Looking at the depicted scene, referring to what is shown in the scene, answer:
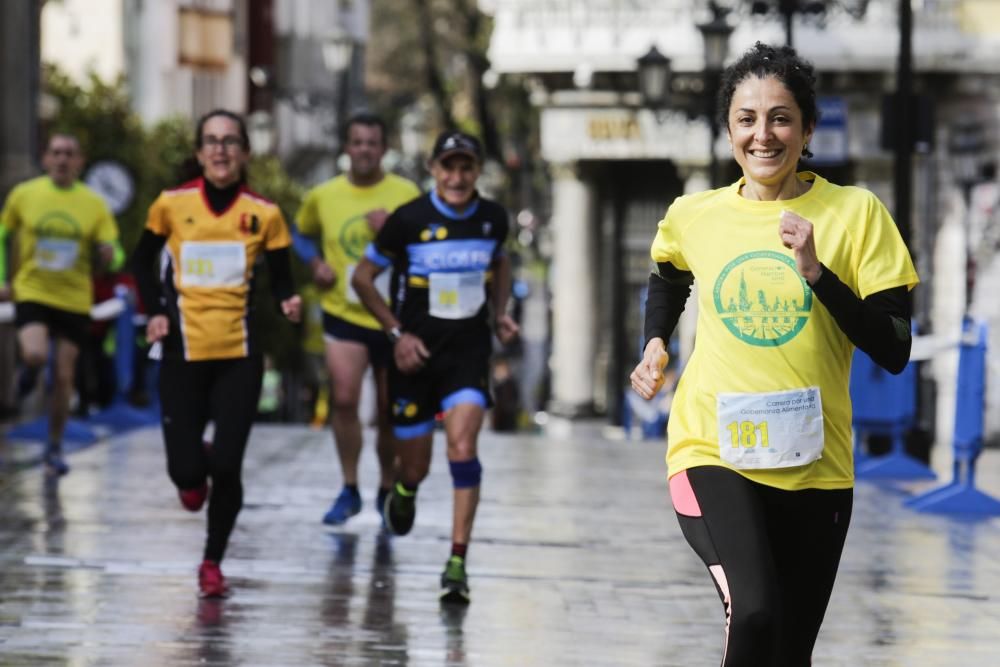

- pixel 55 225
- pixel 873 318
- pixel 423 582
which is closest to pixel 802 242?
pixel 873 318

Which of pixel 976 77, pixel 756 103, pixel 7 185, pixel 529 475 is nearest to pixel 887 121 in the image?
pixel 529 475

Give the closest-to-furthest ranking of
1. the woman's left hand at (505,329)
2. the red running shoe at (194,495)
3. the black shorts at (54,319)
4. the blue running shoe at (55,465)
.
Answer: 1. the red running shoe at (194,495)
2. the woman's left hand at (505,329)
3. the blue running shoe at (55,465)
4. the black shorts at (54,319)

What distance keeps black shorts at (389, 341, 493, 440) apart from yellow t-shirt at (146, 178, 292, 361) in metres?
0.72

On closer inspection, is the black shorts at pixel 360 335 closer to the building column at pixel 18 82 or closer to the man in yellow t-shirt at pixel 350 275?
the man in yellow t-shirt at pixel 350 275

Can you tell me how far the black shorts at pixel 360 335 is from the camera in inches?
476

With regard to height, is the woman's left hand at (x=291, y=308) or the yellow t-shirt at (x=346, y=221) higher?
the yellow t-shirt at (x=346, y=221)

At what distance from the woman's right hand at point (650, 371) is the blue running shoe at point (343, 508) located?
20.8ft

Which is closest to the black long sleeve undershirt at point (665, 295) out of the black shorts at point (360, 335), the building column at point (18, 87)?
the black shorts at point (360, 335)

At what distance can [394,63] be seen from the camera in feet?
Answer: 187

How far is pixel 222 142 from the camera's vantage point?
31.7 ft

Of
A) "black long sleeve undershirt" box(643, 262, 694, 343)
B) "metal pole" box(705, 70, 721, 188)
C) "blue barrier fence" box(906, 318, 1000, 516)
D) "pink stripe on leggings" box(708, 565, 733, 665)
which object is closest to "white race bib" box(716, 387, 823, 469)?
"pink stripe on leggings" box(708, 565, 733, 665)

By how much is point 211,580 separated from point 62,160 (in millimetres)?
5755

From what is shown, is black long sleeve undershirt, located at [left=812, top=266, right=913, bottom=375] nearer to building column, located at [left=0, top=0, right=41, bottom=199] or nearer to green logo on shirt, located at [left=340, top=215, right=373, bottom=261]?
green logo on shirt, located at [left=340, top=215, right=373, bottom=261]

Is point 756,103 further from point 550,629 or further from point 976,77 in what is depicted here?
point 976,77
